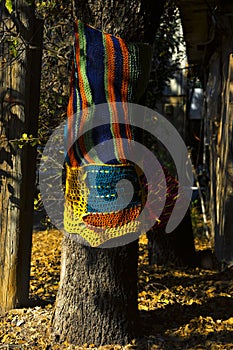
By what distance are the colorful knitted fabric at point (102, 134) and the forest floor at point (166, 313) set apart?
723 mm

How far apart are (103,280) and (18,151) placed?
1068 millimetres

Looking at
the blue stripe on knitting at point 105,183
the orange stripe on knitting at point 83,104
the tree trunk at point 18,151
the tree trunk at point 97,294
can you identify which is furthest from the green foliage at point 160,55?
the tree trunk at point 97,294

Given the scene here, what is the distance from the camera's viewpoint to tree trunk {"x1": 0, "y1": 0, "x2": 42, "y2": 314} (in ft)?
13.3

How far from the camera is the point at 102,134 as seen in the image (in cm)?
355

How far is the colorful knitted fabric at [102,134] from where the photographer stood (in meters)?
3.53

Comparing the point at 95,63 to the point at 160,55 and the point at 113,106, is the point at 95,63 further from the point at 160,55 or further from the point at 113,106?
the point at 160,55

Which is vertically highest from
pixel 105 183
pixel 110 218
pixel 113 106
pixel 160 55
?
pixel 160 55

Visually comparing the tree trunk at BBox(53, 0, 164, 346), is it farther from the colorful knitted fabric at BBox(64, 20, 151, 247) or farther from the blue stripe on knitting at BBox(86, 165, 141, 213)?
the blue stripe on knitting at BBox(86, 165, 141, 213)

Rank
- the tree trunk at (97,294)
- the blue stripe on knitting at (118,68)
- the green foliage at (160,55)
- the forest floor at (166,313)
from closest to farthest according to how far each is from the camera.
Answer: the blue stripe on knitting at (118,68)
the tree trunk at (97,294)
the forest floor at (166,313)
the green foliage at (160,55)

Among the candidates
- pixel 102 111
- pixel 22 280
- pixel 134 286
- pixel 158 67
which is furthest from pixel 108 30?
pixel 158 67

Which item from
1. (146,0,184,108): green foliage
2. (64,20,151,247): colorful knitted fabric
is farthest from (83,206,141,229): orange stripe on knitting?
(146,0,184,108): green foliage

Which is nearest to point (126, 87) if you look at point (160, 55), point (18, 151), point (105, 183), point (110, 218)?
point (105, 183)

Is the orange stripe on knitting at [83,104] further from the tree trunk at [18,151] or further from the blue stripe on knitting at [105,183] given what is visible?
the tree trunk at [18,151]

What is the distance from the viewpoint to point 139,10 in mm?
3586
